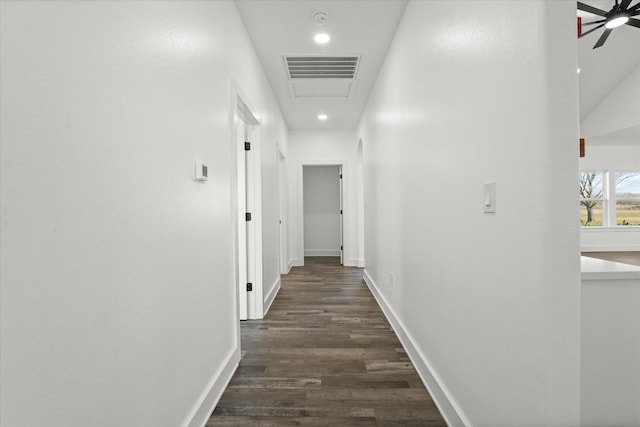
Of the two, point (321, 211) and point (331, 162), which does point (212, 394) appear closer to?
point (331, 162)

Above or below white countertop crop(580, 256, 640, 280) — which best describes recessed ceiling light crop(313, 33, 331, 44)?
above

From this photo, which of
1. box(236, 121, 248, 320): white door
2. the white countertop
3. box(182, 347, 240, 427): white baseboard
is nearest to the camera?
the white countertop

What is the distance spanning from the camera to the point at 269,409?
1.84 m

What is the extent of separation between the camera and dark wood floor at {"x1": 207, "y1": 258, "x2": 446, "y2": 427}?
1773 mm

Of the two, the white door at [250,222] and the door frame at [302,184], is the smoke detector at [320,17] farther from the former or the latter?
the door frame at [302,184]

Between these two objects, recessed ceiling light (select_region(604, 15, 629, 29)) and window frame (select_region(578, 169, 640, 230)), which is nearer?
recessed ceiling light (select_region(604, 15, 629, 29))

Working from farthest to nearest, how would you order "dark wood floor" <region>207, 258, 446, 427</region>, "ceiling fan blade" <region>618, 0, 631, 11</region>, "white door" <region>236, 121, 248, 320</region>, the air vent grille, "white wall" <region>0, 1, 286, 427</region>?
the air vent grille, "white door" <region>236, 121, 248, 320</region>, "ceiling fan blade" <region>618, 0, 631, 11</region>, "dark wood floor" <region>207, 258, 446, 427</region>, "white wall" <region>0, 1, 286, 427</region>

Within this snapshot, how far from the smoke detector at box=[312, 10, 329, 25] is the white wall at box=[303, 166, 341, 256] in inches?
206

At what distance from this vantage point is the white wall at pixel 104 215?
710 mm

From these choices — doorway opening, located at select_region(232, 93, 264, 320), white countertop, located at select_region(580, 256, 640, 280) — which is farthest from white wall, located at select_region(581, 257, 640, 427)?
doorway opening, located at select_region(232, 93, 264, 320)

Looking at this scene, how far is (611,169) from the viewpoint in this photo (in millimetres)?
7039

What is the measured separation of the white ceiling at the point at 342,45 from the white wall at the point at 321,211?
7.84 ft

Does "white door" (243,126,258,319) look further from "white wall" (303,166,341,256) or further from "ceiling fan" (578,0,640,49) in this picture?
"white wall" (303,166,341,256)

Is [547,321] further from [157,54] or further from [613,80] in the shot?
[613,80]
